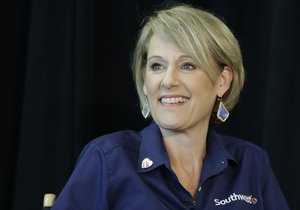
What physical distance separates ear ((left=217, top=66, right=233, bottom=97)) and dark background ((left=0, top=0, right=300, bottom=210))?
38 cm

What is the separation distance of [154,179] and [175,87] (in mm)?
289

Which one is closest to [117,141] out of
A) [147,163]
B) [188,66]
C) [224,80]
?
[147,163]

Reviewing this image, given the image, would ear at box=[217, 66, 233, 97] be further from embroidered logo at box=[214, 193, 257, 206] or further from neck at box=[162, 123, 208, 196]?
embroidered logo at box=[214, 193, 257, 206]

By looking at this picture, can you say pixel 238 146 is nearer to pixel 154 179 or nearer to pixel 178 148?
pixel 178 148

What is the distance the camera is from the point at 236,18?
2166 mm

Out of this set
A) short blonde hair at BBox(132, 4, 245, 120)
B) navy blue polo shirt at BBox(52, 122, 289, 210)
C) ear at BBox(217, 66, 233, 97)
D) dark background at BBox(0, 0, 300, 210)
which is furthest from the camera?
dark background at BBox(0, 0, 300, 210)

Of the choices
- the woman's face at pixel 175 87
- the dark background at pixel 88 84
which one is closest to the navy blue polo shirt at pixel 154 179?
the woman's face at pixel 175 87

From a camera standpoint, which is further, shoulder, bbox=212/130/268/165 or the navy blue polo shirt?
shoulder, bbox=212/130/268/165

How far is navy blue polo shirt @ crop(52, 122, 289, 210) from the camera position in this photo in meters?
1.47

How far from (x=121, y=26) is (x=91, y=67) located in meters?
0.25

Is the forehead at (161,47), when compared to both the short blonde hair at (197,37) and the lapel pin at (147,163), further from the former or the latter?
the lapel pin at (147,163)

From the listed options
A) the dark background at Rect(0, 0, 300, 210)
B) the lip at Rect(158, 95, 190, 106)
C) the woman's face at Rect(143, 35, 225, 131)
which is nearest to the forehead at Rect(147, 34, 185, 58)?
the woman's face at Rect(143, 35, 225, 131)

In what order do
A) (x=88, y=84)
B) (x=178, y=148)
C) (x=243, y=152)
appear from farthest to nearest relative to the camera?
(x=88, y=84) → (x=243, y=152) → (x=178, y=148)

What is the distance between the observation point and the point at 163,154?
5.24 feet
